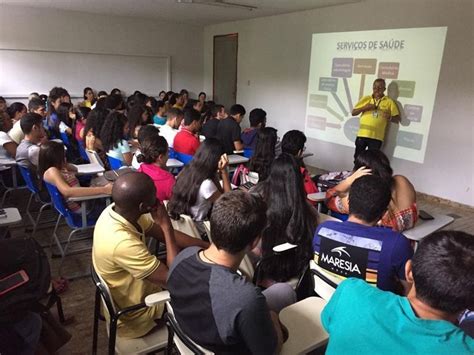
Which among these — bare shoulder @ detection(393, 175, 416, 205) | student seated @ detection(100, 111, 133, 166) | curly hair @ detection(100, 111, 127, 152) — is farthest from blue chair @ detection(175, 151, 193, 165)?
bare shoulder @ detection(393, 175, 416, 205)

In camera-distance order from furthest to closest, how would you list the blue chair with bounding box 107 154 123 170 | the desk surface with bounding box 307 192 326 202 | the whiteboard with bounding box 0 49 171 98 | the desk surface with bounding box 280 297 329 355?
the whiteboard with bounding box 0 49 171 98, the blue chair with bounding box 107 154 123 170, the desk surface with bounding box 307 192 326 202, the desk surface with bounding box 280 297 329 355

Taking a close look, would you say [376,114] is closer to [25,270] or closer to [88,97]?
[25,270]

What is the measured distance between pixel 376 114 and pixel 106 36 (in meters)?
6.56

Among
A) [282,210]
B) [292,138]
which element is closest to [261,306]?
[282,210]

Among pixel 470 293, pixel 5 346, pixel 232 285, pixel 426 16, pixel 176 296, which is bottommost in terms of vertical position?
pixel 5 346

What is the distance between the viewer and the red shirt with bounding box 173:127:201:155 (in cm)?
398

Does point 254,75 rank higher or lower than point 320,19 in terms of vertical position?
lower

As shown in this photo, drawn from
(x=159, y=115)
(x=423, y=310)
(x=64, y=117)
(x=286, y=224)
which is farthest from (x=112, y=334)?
(x=159, y=115)

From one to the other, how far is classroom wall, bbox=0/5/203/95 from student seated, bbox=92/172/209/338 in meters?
7.86

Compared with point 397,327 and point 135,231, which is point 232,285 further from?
point 135,231

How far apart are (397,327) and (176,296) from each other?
680 mm

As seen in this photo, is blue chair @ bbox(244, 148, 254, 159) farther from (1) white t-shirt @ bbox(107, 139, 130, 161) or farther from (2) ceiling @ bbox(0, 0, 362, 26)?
(2) ceiling @ bbox(0, 0, 362, 26)

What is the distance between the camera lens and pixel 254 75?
8.26 meters

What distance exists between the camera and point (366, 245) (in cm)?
154
